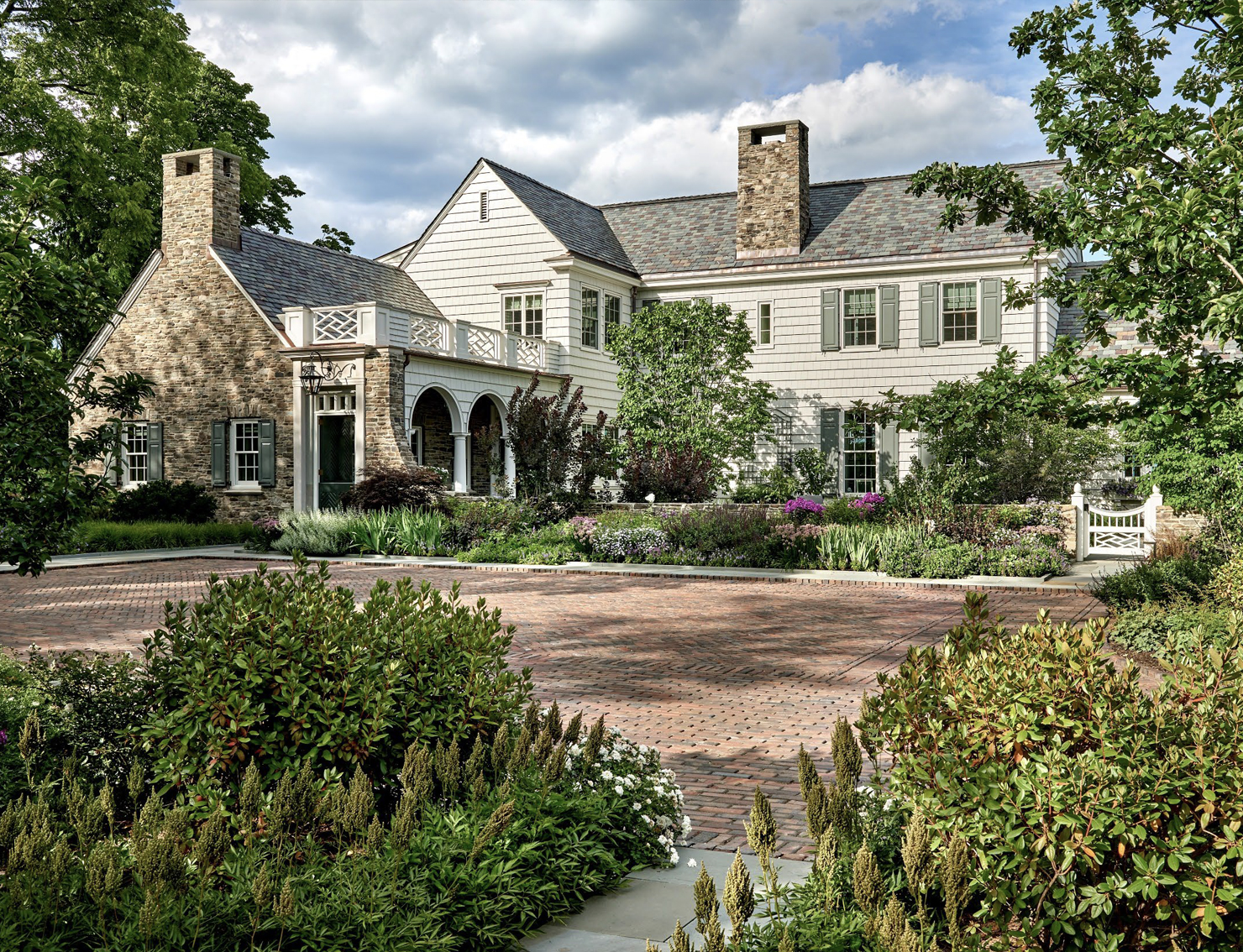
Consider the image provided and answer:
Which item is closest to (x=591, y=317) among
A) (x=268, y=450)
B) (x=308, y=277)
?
(x=308, y=277)

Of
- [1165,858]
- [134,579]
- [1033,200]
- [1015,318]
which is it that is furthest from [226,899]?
[1015,318]

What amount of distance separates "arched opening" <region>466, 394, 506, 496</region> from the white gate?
14703mm

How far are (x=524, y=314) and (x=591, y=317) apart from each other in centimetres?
187

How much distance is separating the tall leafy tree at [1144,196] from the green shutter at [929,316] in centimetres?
1723

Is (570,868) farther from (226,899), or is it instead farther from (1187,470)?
(1187,470)

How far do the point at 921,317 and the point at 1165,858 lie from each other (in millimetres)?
25121

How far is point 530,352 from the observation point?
91.3 ft

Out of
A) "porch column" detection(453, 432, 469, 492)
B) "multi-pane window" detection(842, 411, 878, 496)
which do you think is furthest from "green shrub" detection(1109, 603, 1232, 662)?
"porch column" detection(453, 432, 469, 492)

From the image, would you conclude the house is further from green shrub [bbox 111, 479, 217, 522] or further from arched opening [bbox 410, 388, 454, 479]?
green shrub [bbox 111, 479, 217, 522]

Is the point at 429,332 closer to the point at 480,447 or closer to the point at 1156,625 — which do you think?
the point at 480,447

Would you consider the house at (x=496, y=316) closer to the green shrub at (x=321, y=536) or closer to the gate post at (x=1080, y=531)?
the green shrub at (x=321, y=536)

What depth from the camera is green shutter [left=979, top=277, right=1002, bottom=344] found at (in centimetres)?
2586

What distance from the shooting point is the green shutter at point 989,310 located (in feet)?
84.8

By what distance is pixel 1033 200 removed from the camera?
31.0 ft
